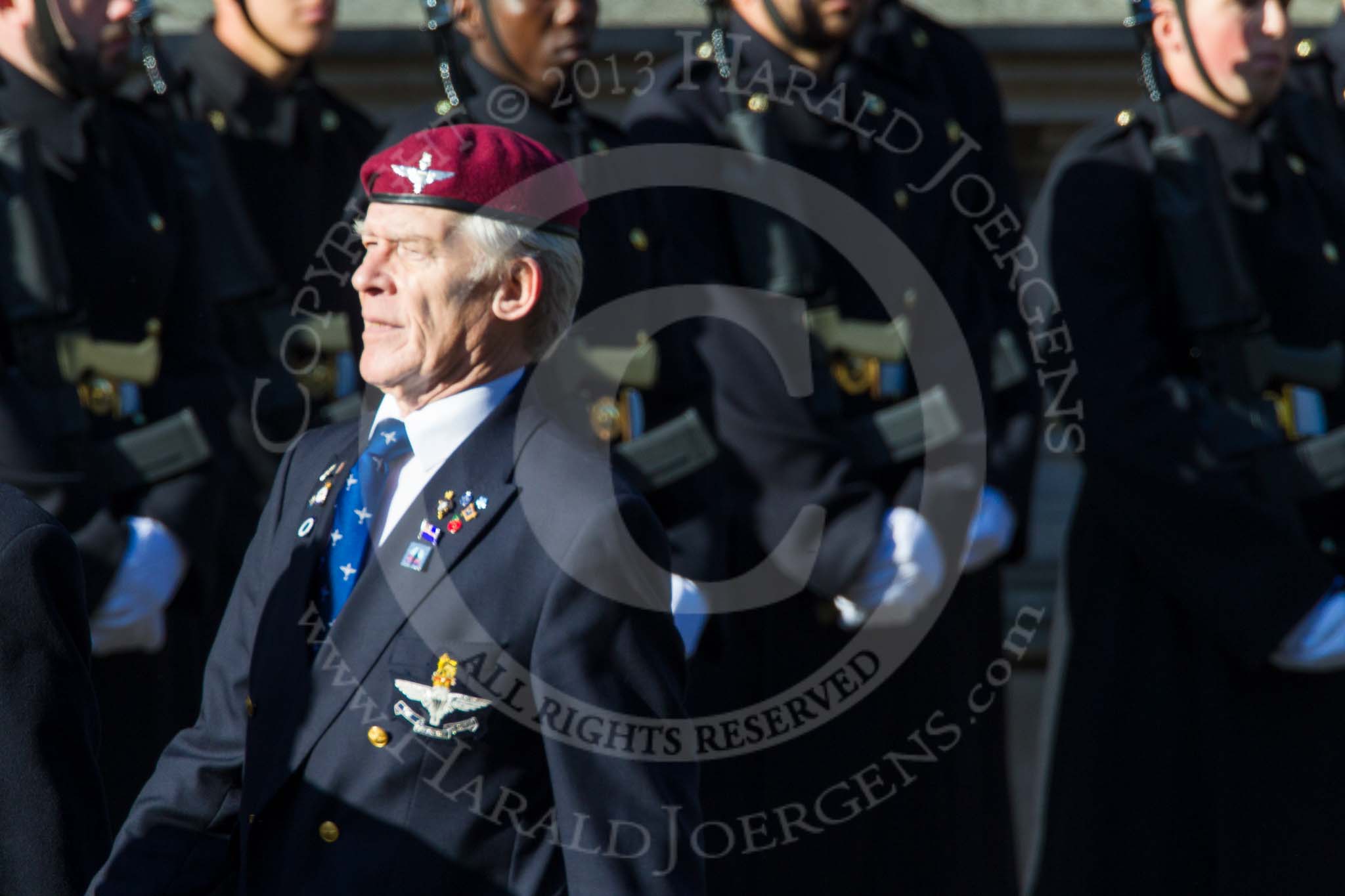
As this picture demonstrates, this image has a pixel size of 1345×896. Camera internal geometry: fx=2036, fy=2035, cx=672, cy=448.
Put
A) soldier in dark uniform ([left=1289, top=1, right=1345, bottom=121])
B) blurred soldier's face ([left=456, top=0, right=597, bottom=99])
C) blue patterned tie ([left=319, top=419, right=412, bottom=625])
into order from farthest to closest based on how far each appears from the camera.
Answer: soldier in dark uniform ([left=1289, top=1, right=1345, bottom=121])
blurred soldier's face ([left=456, top=0, right=597, bottom=99])
blue patterned tie ([left=319, top=419, right=412, bottom=625])

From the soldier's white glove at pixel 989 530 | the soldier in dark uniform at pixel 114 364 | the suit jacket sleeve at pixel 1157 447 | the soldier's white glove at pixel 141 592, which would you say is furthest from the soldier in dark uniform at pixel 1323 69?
the soldier's white glove at pixel 141 592

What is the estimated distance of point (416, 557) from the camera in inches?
86.8

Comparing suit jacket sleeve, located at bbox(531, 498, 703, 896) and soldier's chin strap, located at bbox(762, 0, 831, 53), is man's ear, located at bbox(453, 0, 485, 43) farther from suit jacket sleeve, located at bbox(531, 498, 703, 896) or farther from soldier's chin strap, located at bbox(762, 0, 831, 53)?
suit jacket sleeve, located at bbox(531, 498, 703, 896)

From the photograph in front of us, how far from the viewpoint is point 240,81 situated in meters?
4.39

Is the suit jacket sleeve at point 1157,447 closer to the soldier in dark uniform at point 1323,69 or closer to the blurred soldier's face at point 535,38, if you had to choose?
the soldier in dark uniform at point 1323,69

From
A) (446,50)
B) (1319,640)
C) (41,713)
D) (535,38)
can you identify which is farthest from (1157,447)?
(41,713)

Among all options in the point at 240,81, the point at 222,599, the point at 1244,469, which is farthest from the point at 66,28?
the point at 1244,469

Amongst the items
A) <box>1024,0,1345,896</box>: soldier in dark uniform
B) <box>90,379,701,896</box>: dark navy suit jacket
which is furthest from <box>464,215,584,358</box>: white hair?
<box>1024,0,1345,896</box>: soldier in dark uniform

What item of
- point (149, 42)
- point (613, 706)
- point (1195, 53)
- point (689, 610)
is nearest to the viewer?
point (613, 706)

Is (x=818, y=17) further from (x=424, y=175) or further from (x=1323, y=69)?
(x=424, y=175)

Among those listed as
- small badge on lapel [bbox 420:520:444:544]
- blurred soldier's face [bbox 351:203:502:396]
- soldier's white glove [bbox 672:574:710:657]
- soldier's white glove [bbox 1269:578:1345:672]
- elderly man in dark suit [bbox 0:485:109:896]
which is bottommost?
soldier's white glove [bbox 1269:578:1345:672]

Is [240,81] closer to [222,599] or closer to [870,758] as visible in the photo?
[222,599]

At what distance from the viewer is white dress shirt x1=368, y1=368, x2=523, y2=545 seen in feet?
7.53

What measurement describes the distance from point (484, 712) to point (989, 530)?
A: 1.93m
